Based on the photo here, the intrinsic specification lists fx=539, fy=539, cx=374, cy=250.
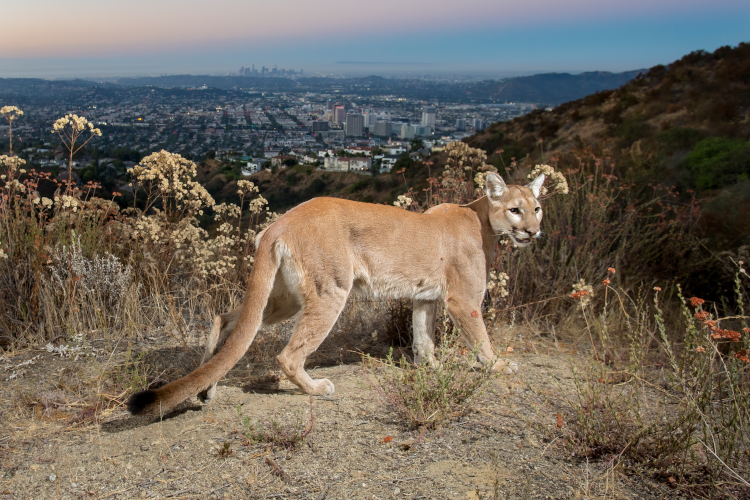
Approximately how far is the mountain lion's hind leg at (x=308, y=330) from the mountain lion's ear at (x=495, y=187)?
1.49 metres

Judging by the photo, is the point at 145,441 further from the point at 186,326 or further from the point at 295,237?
the point at 186,326

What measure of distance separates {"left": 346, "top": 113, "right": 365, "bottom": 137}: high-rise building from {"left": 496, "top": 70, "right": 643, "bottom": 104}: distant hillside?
80.5 ft

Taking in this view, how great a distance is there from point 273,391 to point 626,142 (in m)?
19.4

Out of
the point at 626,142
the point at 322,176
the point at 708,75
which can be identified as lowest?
the point at 322,176

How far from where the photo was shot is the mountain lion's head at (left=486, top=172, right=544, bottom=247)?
14.2ft

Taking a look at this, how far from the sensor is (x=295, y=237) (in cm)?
379

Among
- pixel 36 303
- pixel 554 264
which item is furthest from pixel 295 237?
pixel 554 264

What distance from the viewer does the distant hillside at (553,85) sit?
4691 centimetres

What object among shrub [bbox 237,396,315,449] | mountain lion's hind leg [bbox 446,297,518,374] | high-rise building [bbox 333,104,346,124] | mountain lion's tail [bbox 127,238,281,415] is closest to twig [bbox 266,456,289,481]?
shrub [bbox 237,396,315,449]

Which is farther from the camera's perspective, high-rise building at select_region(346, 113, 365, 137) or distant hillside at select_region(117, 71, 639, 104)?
distant hillside at select_region(117, 71, 639, 104)

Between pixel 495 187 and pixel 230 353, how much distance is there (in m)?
2.41

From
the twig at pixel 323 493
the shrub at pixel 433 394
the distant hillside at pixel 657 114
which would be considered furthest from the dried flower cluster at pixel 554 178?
the distant hillside at pixel 657 114

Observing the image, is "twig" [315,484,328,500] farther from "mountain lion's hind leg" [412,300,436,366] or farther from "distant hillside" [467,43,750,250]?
"distant hillside" [467,43,750,250]

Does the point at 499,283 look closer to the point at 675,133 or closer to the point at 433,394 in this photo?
the point at 433,394
